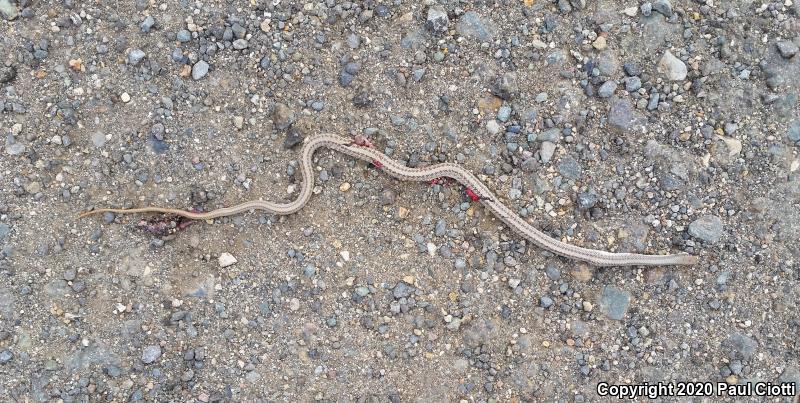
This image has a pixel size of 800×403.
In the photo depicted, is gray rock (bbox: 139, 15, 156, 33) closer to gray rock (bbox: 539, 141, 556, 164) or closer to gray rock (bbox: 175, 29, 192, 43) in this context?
gray rock (bbox: 175, 29, 192, 43)

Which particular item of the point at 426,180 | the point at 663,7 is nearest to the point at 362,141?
the point at 426,180

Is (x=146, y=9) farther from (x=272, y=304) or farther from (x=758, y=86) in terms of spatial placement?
(x=758, y=86)

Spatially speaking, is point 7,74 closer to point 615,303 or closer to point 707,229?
point 615,303

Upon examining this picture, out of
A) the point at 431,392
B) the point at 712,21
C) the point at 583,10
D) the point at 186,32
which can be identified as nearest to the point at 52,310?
the point at 186,32

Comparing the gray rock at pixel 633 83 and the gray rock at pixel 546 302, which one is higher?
the gray rock at pixel 633 83

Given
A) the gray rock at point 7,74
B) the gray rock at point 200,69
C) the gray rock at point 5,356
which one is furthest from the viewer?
the gray rock at point 200,69

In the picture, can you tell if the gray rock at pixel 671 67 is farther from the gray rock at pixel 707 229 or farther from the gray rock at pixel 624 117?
the gray rock at pixel 707 229

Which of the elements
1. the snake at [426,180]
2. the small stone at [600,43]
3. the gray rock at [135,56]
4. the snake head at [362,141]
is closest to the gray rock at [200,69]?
the gray rock at [135,56]
